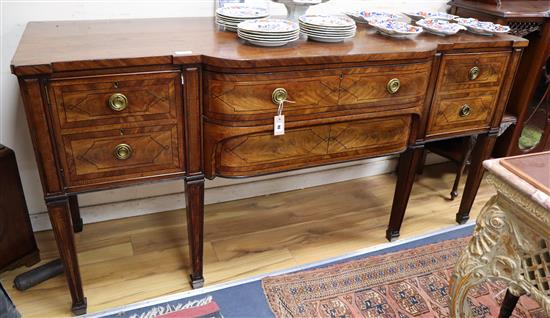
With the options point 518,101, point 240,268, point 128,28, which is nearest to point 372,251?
point 240,268

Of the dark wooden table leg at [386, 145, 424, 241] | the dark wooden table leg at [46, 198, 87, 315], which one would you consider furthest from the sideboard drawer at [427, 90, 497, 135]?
the dark wooden table leg at [46, 198, 87, 315]

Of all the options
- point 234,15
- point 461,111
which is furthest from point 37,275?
point 461,111

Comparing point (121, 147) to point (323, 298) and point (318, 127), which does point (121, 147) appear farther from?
point (323, 298)

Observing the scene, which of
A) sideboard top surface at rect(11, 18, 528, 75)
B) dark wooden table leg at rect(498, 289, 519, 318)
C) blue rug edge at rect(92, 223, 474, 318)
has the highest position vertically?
sideboard top surface at rect(11, 18, 528, 75)

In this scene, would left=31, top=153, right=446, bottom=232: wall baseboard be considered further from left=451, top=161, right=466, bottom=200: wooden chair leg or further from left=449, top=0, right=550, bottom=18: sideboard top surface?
left=449, top=0, right=550, bottom=18: sideboard top surface

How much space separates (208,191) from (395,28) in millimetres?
1085

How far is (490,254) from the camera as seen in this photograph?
1163 millimetres

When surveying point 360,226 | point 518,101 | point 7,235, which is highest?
point 518,101

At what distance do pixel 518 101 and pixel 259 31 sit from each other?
4.73 feet

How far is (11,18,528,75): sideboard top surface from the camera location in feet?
3.91

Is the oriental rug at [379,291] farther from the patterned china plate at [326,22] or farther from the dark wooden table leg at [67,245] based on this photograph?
the patterned china plate at [326,22]

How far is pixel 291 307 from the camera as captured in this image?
1.59 meters

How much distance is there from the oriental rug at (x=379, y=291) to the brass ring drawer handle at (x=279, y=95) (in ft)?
2.33

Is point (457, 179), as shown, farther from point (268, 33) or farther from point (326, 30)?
point (268, 33)
